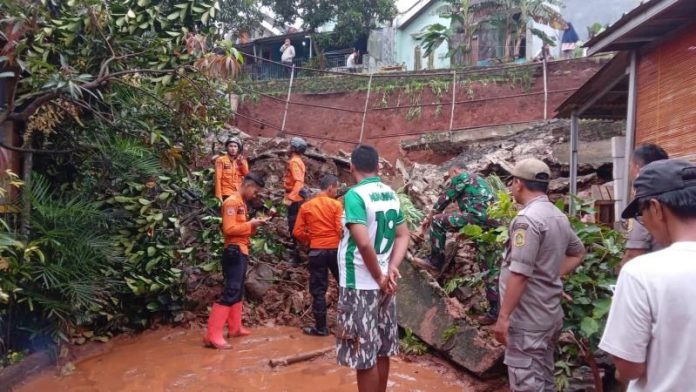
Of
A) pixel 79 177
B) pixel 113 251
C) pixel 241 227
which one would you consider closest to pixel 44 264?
pixel 113 251

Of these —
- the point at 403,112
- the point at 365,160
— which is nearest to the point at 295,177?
the point at 365,160

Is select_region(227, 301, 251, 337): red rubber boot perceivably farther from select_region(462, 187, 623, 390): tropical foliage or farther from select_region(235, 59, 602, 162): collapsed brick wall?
select_region(235, 59, 602, 162): collapsed brick wall

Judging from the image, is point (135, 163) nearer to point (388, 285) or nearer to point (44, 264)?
point (44, 264)

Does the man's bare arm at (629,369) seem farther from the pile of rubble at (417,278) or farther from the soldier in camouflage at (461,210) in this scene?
the soldier in camouflage at (461,210)

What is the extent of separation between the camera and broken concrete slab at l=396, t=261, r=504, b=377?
4863 mm

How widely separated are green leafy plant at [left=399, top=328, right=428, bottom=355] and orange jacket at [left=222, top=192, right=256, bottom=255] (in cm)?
190

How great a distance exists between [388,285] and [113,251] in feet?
10.00

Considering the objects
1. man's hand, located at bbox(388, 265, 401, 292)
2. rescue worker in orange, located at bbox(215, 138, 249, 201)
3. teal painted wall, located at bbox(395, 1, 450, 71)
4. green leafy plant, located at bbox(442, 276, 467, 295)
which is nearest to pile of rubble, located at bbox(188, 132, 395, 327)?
rescue worker in orange, located at bbox(215, 138, 249, 201)

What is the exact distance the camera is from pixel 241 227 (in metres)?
5.51

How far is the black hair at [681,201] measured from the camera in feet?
5.65

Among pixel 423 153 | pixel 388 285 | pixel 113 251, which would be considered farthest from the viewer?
pixel 423 153

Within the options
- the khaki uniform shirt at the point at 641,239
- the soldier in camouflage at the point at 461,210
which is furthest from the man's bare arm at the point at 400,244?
the soldier in camouflage at the point at 461,210

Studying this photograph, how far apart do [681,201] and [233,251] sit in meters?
4.51

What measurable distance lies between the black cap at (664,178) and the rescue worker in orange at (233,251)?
417 centimetres
